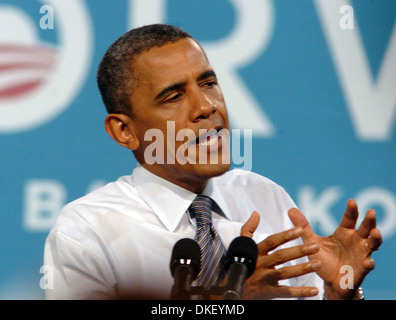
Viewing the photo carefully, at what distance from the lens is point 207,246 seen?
1.77 metres

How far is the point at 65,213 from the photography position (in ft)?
6.19

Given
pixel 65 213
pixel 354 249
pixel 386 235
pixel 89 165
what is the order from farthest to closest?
pixel 386 235
pixel 89 165
pixel 65 213
pixel 354 249

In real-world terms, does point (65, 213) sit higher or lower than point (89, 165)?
lower

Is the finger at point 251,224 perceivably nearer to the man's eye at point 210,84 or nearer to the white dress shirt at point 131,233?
the white dress shirt at point 131,233

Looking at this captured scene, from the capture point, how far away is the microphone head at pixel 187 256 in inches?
49.1

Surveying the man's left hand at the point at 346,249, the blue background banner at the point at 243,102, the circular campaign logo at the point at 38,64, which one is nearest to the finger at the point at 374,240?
the man's left hand at the point at 346,249

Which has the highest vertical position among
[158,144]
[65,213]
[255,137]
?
[255,137]

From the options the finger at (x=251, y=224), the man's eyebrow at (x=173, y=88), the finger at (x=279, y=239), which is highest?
the man's eyebrow at (x=173, y=88)

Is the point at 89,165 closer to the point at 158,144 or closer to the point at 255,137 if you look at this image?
the point at 158,144

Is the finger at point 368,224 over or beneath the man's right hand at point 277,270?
over

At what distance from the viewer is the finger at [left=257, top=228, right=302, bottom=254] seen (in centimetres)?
153

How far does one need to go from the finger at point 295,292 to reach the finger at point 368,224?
0.91 feet
